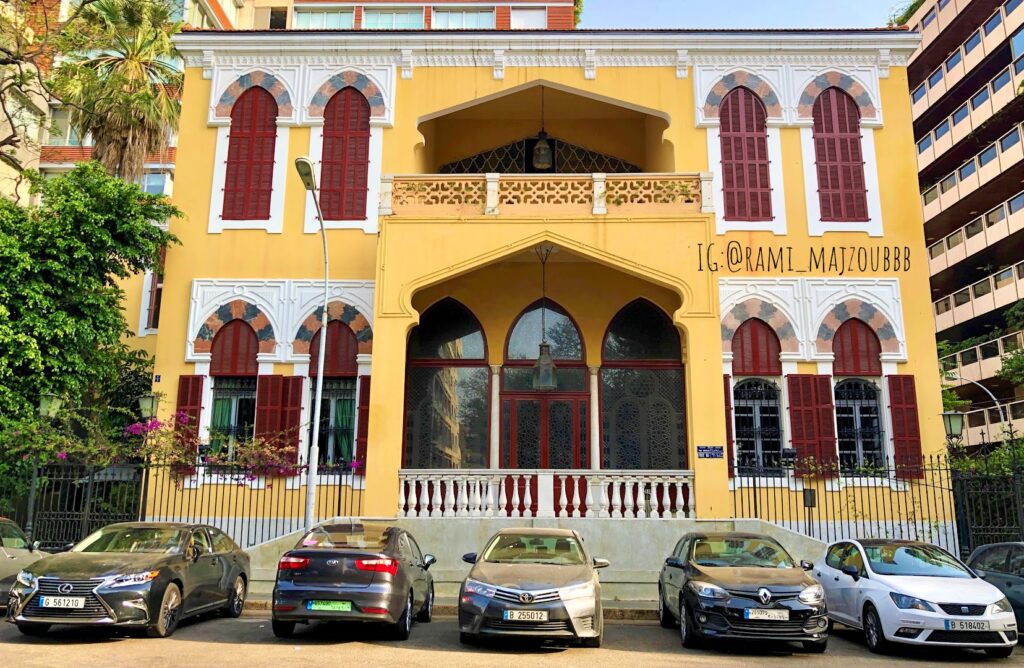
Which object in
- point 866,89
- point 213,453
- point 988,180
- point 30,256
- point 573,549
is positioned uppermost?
point 988,180

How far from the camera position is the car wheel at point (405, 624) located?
395 inches

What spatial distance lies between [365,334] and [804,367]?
945cm

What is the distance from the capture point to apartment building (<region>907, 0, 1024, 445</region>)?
34.6 m

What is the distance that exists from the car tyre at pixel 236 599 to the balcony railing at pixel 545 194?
7.58 metres

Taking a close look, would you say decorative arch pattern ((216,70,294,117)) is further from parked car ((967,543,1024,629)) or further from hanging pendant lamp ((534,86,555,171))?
parked car ((967,543,1024,629))

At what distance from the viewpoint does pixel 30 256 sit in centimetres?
1742

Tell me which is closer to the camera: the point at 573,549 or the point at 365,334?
the point at 573,549

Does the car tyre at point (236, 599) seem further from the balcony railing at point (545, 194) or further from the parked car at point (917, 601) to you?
the parked car at point (917, 601)

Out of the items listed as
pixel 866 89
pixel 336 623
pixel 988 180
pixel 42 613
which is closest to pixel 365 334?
pixel 336 623

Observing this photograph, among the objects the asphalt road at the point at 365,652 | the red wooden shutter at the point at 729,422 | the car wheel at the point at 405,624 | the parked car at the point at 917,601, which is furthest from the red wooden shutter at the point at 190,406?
the parked car at the point at 917,601

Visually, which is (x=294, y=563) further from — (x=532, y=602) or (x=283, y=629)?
(x=532, y=602)

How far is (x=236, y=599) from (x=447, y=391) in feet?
24.8

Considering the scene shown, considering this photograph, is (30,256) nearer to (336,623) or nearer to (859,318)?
(336,623)

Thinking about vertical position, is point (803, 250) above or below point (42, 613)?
above
